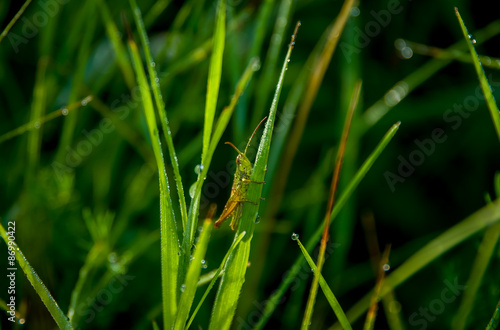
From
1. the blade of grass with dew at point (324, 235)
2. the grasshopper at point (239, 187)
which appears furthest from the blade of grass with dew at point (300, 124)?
the blade of grass with dew at point (324, 235)

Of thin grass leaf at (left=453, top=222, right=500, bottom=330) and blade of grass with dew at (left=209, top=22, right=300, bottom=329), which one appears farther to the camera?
thin grass leaf at (left=453, top=222, right=500, bottom=330)

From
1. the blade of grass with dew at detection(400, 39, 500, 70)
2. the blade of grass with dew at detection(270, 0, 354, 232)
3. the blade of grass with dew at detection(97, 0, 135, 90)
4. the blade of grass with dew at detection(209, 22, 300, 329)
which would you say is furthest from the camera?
the blade of grass with dew at detection(270, 0, 354, 232)

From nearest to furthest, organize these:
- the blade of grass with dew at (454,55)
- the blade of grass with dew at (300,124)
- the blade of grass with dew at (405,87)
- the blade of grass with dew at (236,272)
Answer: the blade of grass with dew at (236,272), the blade of grass with dew at (454,55), the blade of grass with dew at (300,124), the blade of grass with dew at (405,87)

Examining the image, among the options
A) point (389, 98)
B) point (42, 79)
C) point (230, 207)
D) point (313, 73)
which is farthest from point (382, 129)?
point (42, 79)

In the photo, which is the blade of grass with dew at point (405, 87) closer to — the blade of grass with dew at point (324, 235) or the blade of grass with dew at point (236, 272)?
the blade of grass with dew at point (324, 235)

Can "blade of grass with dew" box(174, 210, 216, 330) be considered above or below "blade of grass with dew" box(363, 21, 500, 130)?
below

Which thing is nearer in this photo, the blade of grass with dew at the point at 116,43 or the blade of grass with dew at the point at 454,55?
the blade of grass with dew at the point at 454,55

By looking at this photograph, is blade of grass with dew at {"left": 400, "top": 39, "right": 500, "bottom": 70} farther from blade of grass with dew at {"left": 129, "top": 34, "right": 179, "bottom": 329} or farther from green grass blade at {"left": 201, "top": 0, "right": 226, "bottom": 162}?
blade of grass with dew at {"left": 129, "top": 34, "right": 179, "bottom": 329}

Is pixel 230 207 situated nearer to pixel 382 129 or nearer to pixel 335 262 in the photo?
pixel 335 262

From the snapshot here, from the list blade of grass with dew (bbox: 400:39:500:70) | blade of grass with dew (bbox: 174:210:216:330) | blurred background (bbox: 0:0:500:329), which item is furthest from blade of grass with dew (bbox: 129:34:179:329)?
blade of grass with dew (bbox: 400:39:500:70)
